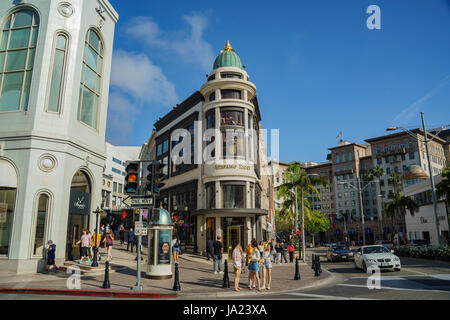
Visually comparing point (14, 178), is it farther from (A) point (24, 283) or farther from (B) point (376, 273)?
(B) point (376, 273)

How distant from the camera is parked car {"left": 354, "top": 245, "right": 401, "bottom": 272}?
54.2ft

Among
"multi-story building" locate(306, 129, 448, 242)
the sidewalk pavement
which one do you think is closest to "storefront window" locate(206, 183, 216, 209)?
the sidewalk pavement

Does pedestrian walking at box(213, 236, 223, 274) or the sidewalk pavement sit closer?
the sidewalk pavement

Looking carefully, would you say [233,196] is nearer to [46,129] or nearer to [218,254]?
[218,254]

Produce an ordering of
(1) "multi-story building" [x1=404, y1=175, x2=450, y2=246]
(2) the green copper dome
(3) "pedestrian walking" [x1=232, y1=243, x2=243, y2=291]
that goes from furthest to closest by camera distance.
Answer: (1) "multi-story building" [x1=404, y1=175, x2=450, y2=246], (2) the green copper dome, (3) "pedestrian walking" [x1=232, y1=243, x2=243, y2=291]

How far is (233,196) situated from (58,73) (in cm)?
1729

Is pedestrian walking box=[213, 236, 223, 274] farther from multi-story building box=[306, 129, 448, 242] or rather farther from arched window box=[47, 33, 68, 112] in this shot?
multi-story building box=[306, 129, 448, 242]

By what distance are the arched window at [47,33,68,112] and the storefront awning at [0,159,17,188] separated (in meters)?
3.86

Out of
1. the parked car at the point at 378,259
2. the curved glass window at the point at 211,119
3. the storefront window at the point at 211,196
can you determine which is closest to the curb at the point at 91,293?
the parked car at the point at 378,259

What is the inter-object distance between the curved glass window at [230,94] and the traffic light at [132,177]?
21549 millimetres

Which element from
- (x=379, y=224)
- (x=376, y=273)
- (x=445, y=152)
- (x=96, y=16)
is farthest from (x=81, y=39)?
(x=445, y=152)

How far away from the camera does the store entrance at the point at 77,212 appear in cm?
1912

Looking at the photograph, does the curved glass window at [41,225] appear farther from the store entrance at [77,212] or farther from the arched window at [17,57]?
the arched window at [17,57]

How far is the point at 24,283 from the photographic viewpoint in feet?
43.5
